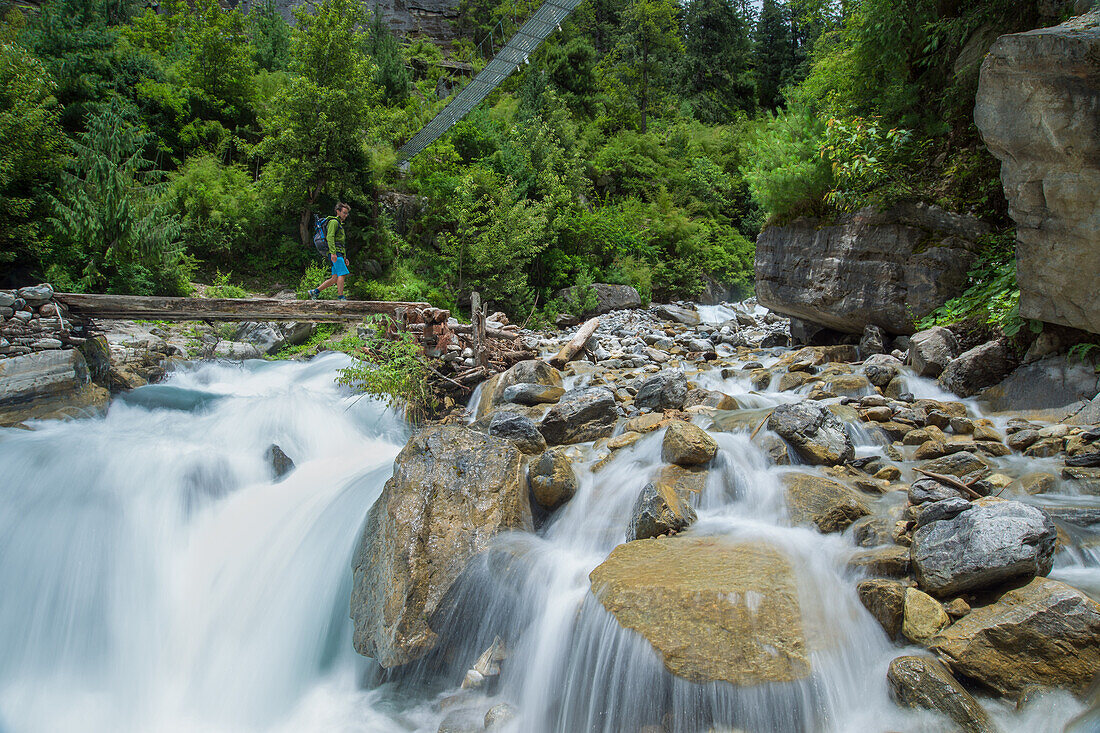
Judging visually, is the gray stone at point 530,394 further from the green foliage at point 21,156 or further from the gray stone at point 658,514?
the green foliage at point 21,156

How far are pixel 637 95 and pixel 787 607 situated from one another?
31.1m

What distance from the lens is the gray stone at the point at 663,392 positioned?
7.01 metres

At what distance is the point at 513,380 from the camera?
7.98 meters

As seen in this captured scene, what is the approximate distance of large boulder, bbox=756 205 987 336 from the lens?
309 inches

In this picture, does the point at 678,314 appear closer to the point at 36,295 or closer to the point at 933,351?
the point at 933,351

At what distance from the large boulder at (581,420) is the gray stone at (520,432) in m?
0.33

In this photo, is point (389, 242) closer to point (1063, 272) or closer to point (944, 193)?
point (944, 193)

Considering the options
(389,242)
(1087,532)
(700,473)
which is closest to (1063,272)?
(1087,532)

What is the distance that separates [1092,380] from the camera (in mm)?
5434

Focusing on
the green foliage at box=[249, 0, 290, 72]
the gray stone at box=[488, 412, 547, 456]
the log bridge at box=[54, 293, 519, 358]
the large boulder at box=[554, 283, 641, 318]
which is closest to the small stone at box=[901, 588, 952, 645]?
the gray stone at box=[488, 412, 547, 456]

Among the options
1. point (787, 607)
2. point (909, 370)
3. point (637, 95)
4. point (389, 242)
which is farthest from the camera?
point (637, 95)

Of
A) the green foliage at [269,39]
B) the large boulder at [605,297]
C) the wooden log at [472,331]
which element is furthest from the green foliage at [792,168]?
the green foliage at [269,39]

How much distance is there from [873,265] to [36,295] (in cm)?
1276

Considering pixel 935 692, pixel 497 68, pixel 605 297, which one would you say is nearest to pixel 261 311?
pixel 935 692
